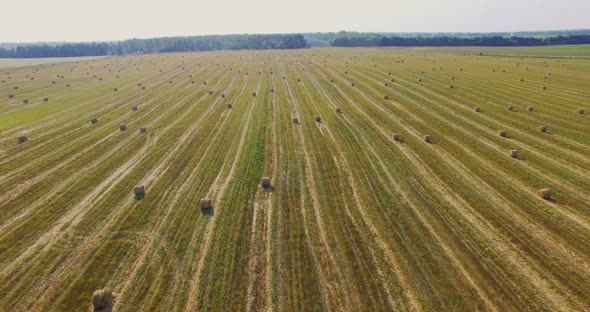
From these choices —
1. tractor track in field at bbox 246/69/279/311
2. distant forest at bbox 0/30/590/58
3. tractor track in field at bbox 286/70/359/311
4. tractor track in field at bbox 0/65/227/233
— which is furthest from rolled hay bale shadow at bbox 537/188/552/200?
distant forest at bbox 0/30/590/58

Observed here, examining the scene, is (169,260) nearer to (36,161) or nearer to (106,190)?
(106,190)

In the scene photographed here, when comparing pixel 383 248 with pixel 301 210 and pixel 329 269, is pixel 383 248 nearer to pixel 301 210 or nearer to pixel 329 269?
pixel 329 269

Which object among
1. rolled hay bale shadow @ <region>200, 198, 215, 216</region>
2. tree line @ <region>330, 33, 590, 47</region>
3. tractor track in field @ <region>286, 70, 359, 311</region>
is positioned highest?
tree line @ <region>330, 33, 590, 47</region>

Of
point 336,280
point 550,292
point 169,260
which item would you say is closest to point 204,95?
point 169,260

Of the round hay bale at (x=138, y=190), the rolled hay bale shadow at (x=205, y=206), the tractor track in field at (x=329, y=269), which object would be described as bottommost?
the tractor track in field at (x=329, y=269)

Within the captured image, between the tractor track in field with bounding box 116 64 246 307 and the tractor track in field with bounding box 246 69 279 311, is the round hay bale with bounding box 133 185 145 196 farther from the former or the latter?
the tractor track in field with bounding box 246 69 279 311

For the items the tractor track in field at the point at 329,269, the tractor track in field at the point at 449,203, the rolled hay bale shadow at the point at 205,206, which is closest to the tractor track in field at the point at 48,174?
the rolled hay bale shadow at the point at 205,206

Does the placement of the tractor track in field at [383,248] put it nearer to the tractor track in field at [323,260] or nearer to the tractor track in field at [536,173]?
the tractor track in field at [323,260]
